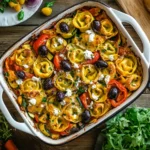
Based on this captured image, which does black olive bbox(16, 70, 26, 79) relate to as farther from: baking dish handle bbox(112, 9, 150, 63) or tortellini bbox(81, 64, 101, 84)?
baking dish handle bbox(112, 9, 150, 63)

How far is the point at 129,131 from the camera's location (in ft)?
8.39

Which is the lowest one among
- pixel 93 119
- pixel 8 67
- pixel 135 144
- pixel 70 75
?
pixel 135 144

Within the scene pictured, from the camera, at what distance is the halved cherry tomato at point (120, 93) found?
7.79 ft

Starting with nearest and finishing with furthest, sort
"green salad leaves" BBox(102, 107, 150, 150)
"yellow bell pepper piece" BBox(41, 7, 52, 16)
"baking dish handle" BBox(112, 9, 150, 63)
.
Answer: "baking dish handle" BBox(112, 9, 150, 63) < "green salad leaves" BBox(102, 107, 150, 150) < "yellow bell pepper piece" BBox(41, 7, 52, 16)

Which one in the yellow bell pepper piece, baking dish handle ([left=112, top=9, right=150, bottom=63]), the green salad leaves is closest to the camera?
baking dish handle ([left=112, top=9, right=150, bottom=63])

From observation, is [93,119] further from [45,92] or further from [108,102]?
[45,92]

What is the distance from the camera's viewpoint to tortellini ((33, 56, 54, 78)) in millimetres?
2385

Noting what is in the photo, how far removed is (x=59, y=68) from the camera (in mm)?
2402

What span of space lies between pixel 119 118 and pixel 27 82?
52 cm

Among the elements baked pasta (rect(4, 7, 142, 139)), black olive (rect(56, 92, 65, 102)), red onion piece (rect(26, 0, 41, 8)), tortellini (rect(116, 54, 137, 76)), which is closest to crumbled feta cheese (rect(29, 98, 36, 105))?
baked pasta (rect(4, 7, 142, 139))

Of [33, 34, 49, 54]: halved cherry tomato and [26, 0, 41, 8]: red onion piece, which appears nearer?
[33, 34, 49, 54]: halved cherry tomato

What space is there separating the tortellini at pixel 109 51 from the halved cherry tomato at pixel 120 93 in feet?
0.37

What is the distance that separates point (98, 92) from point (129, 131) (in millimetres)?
301

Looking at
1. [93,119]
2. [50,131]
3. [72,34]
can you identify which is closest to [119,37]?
[72,34]
